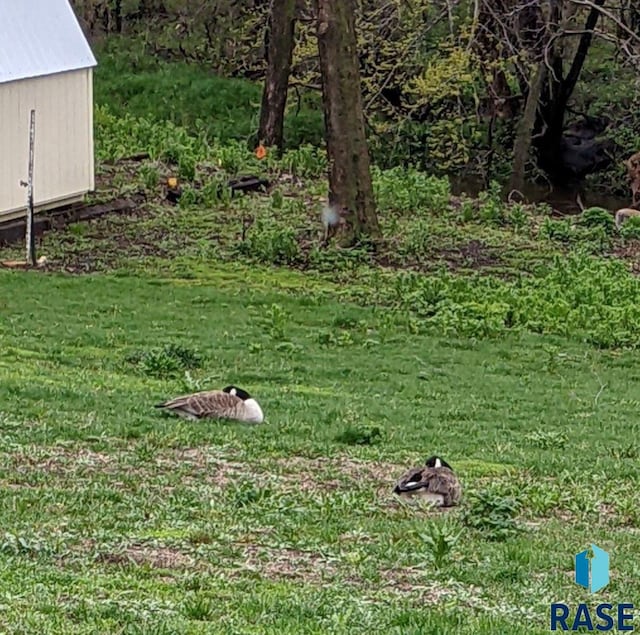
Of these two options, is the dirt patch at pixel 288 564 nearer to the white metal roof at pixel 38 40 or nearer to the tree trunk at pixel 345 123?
the tree trunk at pixel 345 123

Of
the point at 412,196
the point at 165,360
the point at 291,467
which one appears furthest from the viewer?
the point at 412,196

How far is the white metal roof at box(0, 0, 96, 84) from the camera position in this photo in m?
22.1

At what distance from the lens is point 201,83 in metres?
43.9

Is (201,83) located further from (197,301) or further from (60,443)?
(60,443)

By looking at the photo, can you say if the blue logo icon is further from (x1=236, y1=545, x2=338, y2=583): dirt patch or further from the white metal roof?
the white metal roof

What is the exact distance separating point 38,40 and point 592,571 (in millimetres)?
17911

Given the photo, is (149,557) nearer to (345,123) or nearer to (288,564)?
(288,564)

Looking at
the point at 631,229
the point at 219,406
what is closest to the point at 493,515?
the point at 219,406

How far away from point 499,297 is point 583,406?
5.05 metres

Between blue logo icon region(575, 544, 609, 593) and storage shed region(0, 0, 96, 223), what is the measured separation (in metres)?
15.9

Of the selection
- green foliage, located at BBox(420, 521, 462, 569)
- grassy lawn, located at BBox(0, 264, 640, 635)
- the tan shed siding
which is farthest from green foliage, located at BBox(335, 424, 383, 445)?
the tan shed siding

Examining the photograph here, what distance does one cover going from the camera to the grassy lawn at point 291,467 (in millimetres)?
6445

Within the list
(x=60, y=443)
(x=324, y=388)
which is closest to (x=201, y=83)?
(x=324, y=388)

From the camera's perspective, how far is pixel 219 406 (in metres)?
11.6
